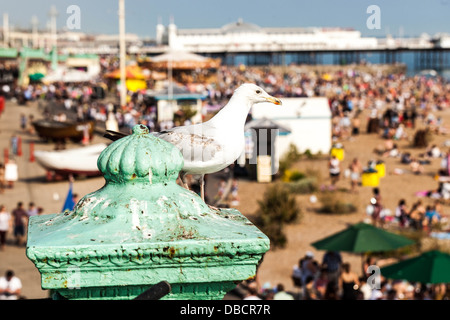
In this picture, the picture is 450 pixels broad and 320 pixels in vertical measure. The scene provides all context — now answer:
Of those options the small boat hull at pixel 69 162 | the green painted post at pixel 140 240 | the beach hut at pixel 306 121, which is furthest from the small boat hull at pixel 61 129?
the green painted post at pixel 140 240

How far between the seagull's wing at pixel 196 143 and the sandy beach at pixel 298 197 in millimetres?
8107

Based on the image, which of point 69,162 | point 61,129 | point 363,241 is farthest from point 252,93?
point 61,129

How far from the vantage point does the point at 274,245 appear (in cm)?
1756

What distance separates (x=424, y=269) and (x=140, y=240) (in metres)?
8.99

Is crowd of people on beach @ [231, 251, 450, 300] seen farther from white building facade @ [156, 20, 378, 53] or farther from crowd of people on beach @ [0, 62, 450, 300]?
white building facade @ [156, 20, 378, 53]

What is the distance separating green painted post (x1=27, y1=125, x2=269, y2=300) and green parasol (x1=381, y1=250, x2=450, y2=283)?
845 centimetres

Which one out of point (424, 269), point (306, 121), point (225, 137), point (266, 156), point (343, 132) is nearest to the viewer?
point (225, 137)

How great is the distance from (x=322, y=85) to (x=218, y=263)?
5905 cm

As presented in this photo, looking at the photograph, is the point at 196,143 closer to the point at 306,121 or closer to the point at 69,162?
the point at 69,162

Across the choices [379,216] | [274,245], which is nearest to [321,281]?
[274,245]

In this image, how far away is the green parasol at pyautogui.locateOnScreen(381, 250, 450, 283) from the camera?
10250 mm

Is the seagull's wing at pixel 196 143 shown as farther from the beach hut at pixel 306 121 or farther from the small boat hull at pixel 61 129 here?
the small boat hull at pixel 61 129

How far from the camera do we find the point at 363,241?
1295cm

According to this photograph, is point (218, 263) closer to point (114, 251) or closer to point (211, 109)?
point (114, 251)
